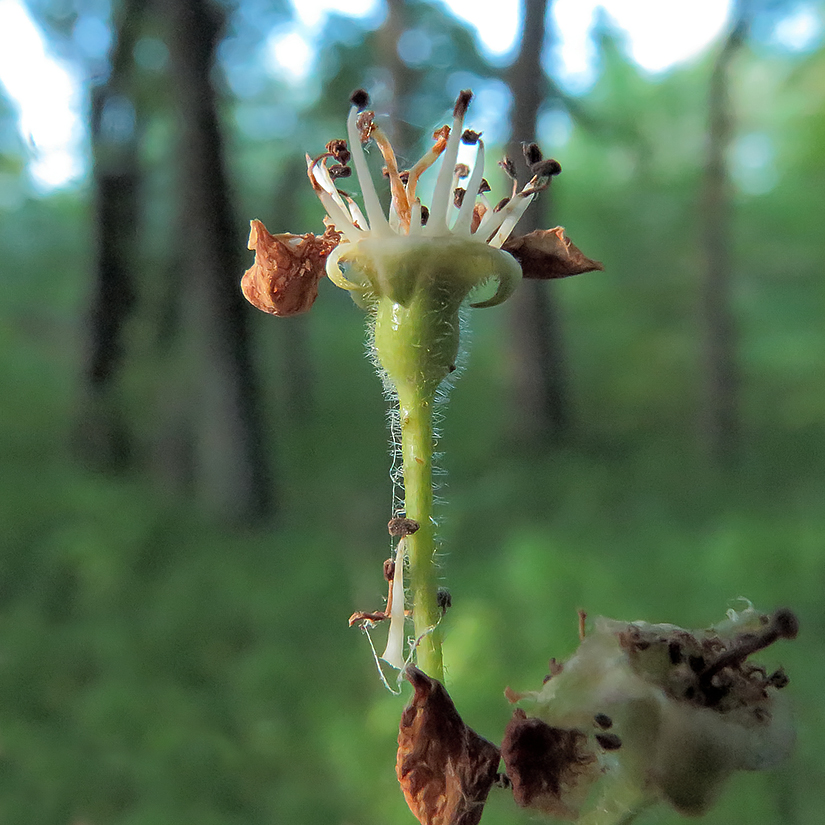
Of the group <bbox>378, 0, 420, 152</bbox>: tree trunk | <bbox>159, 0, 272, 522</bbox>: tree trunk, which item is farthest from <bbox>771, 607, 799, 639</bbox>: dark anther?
<bbox>378, 0, 420, 152</bbox>: tree trunk

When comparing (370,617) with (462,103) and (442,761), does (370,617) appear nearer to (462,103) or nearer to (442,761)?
(442,761)

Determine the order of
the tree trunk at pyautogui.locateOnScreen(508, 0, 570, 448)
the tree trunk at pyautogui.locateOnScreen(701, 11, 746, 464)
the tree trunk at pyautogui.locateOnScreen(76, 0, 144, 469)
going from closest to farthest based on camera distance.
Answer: the tree trunk at pyautogui.locateOnScreen(76, 0, 144, 469) → the tree trunk at pyautogui.locateOnScreen(508, 0, 570, 448) → the tree trunk at pyautogui.locateOnScreen(701, 11, 746, 464)

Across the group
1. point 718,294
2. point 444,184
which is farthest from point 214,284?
point 718,294

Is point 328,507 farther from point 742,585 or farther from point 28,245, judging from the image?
point 28,245

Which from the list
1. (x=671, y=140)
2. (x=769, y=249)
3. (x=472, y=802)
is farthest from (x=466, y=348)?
(x=671, y=140)

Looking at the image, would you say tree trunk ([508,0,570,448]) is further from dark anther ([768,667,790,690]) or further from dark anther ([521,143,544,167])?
dark anther ([768,667,790,690])
